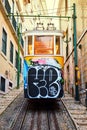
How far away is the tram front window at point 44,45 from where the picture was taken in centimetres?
1502

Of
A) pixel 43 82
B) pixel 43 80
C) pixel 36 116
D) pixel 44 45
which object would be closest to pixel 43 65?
pixel 43 80

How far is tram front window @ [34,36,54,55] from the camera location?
1502 cm

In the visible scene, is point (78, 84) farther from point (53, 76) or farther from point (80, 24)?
point (80, 24)

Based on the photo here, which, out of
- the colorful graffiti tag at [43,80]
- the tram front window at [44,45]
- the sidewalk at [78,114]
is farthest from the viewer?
the tram front window at [44,45]

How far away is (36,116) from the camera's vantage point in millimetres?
12977

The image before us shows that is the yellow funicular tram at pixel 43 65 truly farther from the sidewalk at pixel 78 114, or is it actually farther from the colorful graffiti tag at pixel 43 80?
the sidewalk at pixel 78 114

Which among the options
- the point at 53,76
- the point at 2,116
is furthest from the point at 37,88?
the point at 2,116

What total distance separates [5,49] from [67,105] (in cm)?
754

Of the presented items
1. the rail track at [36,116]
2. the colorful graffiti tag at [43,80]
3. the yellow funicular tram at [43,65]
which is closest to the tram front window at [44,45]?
the yellow funicular tram at [43,65]

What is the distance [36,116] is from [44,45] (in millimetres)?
3990

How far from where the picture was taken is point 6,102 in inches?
639

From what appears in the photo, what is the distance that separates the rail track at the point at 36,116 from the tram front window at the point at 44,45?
2.99 metres

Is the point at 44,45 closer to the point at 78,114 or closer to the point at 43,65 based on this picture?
the point at 43,65

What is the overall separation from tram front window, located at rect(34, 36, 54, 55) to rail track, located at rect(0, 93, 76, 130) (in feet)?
9.82
